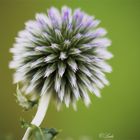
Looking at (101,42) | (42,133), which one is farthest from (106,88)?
(42,133)

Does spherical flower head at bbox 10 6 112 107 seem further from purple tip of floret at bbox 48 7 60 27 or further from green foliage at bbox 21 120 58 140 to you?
green foliage at bbox 21 120 58 140

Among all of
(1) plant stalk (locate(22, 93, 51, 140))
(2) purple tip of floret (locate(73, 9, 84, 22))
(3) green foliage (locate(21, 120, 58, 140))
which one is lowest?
(3) green foliage (locate(21, 120, 58, 140))

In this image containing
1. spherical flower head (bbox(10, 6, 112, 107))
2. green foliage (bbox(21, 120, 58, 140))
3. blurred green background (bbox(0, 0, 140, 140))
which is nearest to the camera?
green foliage (bbox(21, 120, 58, 140))

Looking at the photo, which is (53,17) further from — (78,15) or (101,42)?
(101,42)

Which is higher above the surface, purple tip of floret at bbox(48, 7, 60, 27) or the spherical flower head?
purple tip of floret at bbox(48, 7, 60, 27)

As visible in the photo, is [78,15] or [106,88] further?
[106,88]

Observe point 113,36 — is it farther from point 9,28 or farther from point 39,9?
point 9,28

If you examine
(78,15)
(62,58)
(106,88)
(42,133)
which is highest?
(78,15)

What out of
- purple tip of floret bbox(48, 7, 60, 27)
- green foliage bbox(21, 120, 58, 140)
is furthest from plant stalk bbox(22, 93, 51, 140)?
purple tip of floret bbox(48, 7, 60, 27)
